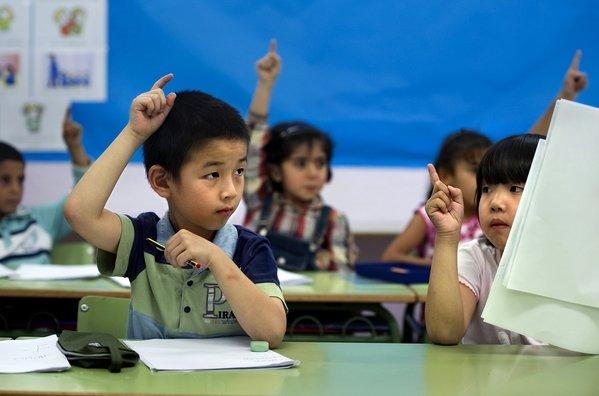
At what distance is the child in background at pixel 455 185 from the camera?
137 inches

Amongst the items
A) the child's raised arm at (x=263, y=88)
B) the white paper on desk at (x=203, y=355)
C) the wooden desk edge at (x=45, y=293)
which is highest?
the child's raised arm at (x=263, y=88)

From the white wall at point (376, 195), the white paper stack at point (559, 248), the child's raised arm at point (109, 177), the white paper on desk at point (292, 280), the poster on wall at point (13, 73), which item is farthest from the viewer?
the white wall at point (376, 195)

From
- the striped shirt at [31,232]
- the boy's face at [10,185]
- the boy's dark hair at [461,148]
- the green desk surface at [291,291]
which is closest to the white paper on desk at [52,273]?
the green desk surface at [291,291]

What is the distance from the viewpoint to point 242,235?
1.85m

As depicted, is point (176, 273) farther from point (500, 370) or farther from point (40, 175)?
point (40, 175)

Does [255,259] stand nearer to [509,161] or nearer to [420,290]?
[509,161]

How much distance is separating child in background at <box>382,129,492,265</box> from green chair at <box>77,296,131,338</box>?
1635 millimetres

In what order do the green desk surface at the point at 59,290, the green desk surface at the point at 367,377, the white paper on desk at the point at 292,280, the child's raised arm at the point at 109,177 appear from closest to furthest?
1. the green desk surface at the point at 367,377
2. the child's raised arm at the point at 109,177
3. the green desk surface at the point at 59,290
4. the white paper on desk at the point at 292,280

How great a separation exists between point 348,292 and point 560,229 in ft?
3.66

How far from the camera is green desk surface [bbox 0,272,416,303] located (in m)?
2.59

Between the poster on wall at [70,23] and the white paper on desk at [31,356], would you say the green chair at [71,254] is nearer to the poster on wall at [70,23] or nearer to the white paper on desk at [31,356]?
the poster on wall at [70,23]

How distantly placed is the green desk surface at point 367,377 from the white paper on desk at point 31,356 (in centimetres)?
2

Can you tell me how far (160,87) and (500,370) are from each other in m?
0.84

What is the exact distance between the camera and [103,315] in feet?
6.47
